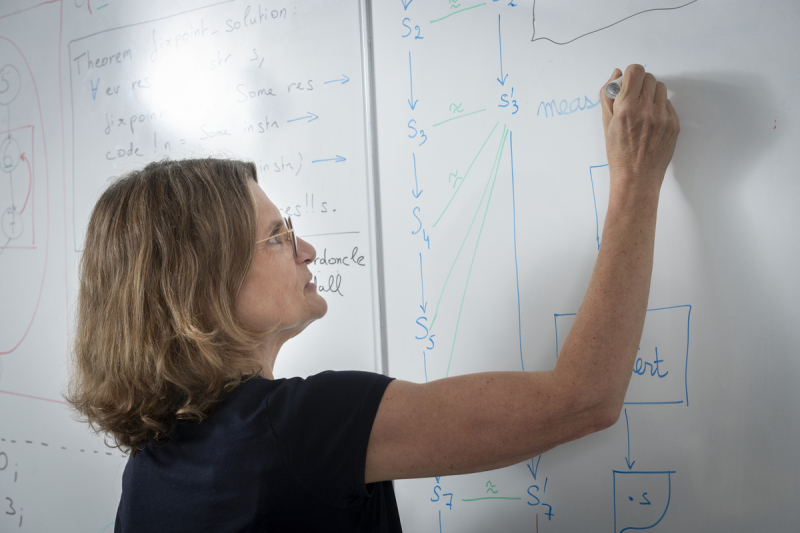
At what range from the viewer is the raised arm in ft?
2.02

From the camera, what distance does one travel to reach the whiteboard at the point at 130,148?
105 centimetres

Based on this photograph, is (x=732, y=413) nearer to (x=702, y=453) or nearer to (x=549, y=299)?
(x=702, y=453)

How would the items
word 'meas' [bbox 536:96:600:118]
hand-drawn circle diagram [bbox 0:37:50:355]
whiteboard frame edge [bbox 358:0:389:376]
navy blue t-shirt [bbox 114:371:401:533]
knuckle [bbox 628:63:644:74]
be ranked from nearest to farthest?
1. navy blue t-shirt [bbox 114:371:401:533]
2. knuckle [bbox 628:63:644:74]
3. word 'meas' [bbox 536:96:600:118]
4. whiteboard frame edge [bbox 358:0:389:376]
5. hand-drawn circle diagram [bbox 0:37:50:355]

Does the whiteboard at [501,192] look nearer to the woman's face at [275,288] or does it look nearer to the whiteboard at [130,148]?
the whiteboard at [130,148]

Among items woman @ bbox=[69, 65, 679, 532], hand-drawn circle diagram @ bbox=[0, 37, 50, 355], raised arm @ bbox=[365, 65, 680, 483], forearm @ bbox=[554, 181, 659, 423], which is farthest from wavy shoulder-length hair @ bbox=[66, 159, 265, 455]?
hand-drawn circle diagram @ bbox=[0, 37, 50, 355]

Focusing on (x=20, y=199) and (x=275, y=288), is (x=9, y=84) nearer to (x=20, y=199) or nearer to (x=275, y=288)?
(x=20, y=199)

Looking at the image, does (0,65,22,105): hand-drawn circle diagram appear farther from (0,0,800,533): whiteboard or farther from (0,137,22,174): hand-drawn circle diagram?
(0,0,800,533): whiteboard

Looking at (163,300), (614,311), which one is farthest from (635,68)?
(163,300)

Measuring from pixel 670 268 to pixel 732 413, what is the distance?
254mm

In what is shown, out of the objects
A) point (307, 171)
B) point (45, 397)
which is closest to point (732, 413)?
point (307, 171)

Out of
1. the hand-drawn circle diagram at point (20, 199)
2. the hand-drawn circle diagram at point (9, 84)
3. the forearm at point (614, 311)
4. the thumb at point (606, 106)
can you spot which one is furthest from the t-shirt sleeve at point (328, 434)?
the hand-drawn circle diagram at point (9, 84)

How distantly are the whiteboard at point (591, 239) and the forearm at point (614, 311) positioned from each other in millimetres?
111

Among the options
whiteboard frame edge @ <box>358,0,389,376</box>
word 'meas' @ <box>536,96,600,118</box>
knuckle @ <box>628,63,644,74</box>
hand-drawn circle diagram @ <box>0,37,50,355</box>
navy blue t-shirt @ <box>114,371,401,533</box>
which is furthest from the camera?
hand-drawn circle diagram @ <box>0,37,50,355</box>

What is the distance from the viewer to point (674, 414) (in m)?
0.79
